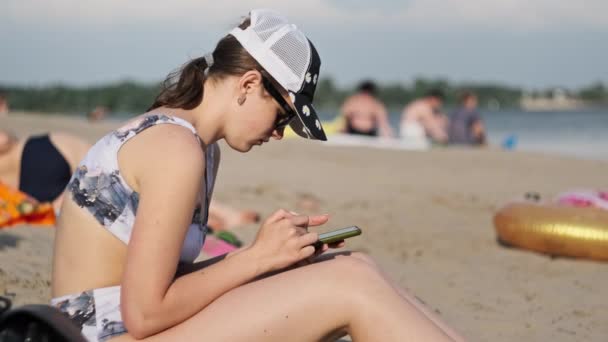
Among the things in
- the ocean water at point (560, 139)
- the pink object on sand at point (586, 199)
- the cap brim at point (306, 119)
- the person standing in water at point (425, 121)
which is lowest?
the ocean water at point (560, 139)

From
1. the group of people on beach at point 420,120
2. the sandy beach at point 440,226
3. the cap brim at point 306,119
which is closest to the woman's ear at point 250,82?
the cap brim at point 306,119

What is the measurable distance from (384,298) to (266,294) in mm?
373

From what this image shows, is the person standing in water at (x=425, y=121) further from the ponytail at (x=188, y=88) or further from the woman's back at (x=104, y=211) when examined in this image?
the woman's back at (x=104, y=211)

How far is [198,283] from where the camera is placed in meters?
2.42

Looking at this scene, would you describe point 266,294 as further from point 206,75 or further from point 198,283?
point 206,75

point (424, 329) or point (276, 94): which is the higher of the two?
point (276, 94)

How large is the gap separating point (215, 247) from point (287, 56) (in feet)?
8.19

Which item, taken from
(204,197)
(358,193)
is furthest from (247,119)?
(358,193)

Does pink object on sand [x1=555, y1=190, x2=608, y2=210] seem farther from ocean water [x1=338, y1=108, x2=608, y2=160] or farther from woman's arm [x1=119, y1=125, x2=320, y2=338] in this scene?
ocean water [x1=338, y1=108, x2=608, y2=160]

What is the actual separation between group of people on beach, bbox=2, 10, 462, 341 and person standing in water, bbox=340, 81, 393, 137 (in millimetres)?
12704

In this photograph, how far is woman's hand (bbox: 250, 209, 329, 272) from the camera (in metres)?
2.50

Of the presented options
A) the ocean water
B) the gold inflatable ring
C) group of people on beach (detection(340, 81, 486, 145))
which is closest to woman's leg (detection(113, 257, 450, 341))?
the gold inflatable ring

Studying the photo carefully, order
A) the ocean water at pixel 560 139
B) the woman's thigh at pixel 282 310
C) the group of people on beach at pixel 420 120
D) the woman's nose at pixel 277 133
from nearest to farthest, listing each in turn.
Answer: the woman's thigh at pixel 282 310 < the woman's nose at pixel 277 133 < the group of people on beach at pixel 420 120 < the ocean water at pixel 560 139

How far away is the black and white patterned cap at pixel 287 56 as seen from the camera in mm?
2555
